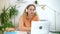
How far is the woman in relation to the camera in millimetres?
2025

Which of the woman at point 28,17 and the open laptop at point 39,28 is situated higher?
the woman at point 28,17

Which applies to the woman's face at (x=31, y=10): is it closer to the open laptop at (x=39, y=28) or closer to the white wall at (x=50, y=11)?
the white wall at (x=50, y=11)

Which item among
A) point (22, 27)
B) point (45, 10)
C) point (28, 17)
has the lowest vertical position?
point (22, 27)

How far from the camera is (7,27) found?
201 centimetres

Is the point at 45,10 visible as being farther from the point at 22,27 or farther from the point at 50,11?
the point at 22,27

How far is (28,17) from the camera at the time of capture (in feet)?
6.74

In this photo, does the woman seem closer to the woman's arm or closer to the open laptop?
the woman's arm

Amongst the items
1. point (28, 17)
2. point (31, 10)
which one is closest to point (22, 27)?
point (28, 17)

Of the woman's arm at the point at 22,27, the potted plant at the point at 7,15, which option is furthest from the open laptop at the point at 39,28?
the potted plant at the point at 7,15

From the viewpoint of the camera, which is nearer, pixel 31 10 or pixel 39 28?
pixel 39 28

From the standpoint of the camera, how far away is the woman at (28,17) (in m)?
2.03

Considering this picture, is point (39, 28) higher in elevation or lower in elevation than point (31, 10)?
lower

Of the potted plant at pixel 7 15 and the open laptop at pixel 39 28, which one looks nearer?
the open laptop at pixel 39 28

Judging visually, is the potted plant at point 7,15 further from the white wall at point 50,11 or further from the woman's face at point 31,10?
the woman's face at point 31,10
